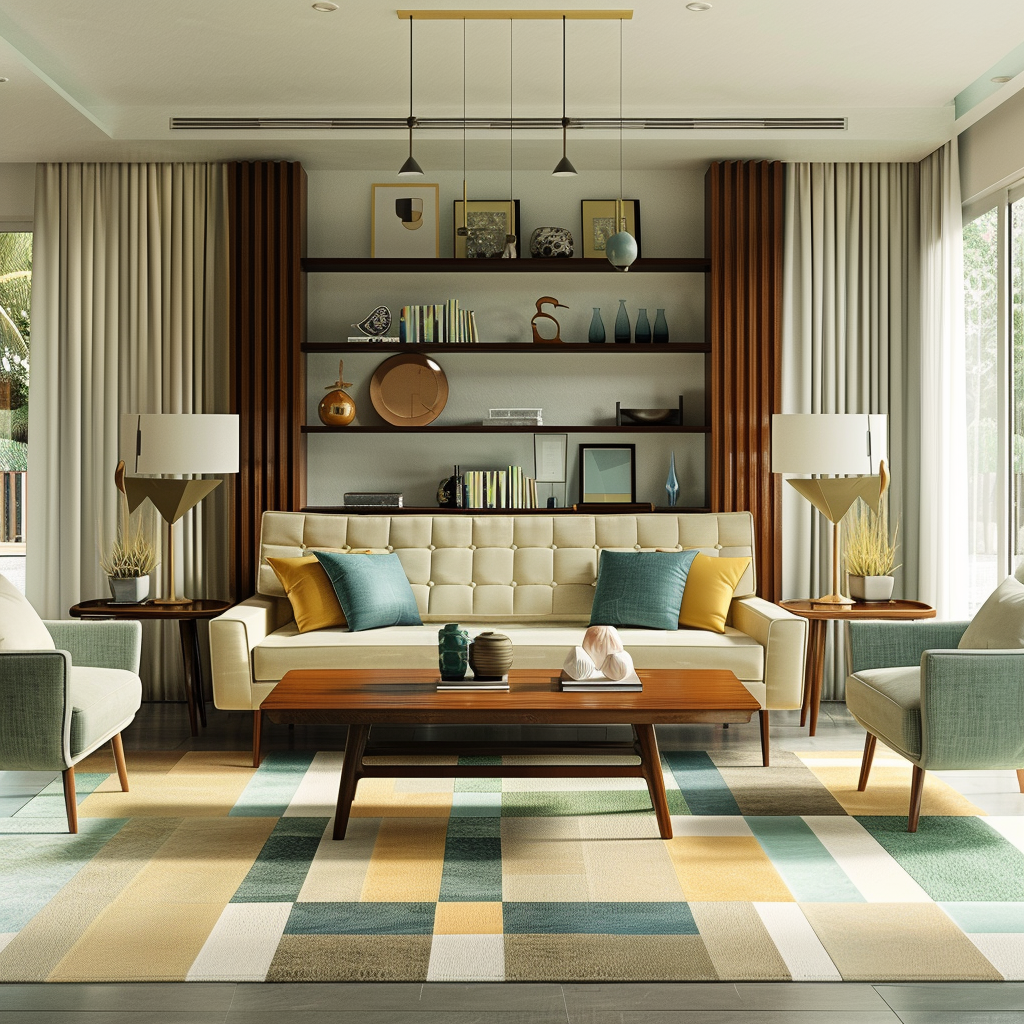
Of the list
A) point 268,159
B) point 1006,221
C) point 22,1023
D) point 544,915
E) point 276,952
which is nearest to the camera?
point 22,1023

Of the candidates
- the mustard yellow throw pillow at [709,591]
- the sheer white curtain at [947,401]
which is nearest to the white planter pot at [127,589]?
the mustard yellow throw pillow at [709,591]

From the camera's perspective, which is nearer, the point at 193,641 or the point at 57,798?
the point at 57,798

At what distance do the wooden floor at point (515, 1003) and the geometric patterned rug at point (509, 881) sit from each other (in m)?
0.05

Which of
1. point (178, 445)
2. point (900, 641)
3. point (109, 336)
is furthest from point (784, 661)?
point (109, 336)

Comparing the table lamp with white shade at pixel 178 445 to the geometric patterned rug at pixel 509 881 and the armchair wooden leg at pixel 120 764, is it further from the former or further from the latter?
the geometric patterned rug at pixel 509 881

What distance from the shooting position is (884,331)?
5.16 meters

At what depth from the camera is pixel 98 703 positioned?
10.8 feet

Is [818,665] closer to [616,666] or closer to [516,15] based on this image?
[616,666]

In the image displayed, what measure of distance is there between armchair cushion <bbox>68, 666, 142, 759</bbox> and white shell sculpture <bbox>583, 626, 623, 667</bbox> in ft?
5.09

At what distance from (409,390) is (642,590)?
1672mm

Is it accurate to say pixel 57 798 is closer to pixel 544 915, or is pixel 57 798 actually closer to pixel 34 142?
pixel 544 915

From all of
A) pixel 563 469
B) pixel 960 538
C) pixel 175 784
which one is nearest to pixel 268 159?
pixel 563 469

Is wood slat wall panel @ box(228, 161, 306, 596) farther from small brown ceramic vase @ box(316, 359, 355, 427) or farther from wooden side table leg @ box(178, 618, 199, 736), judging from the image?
wooden side table leg @ box(178, 618, 199, 736)

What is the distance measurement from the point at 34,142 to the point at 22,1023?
13.2 feet
